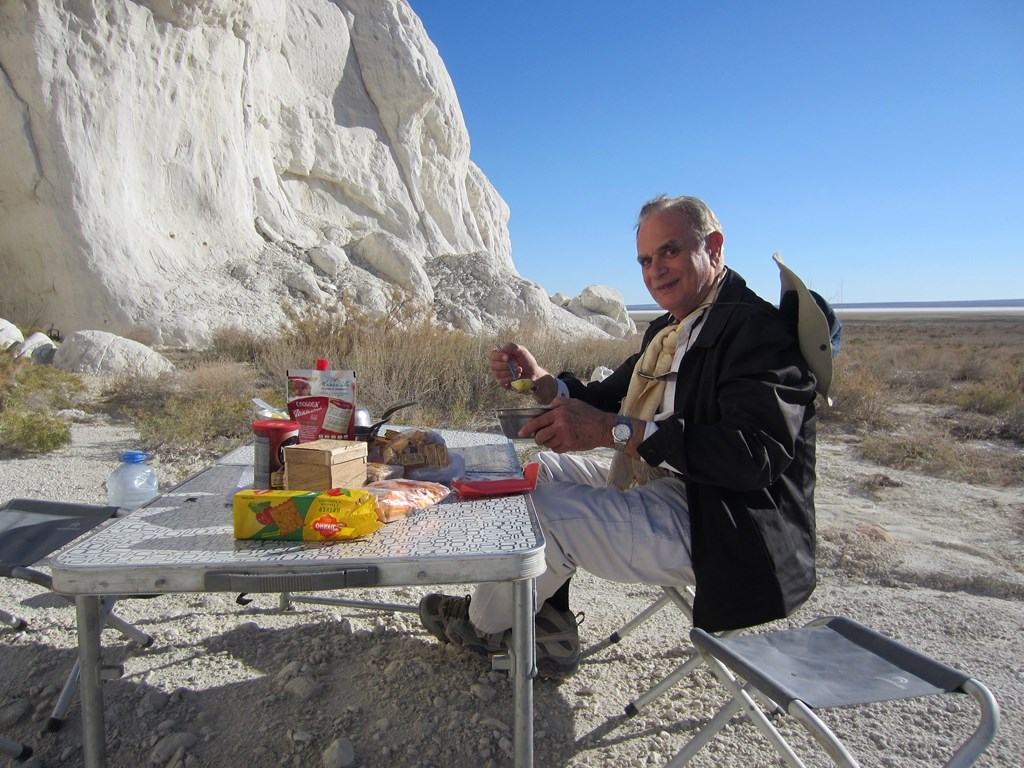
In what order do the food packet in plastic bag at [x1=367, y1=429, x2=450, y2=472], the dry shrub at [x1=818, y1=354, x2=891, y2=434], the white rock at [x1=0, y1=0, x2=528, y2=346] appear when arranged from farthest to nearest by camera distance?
the white rock at [x1=0, y1=0, x2=528, y2=346]
the dry shrub at [x1=818, y1=354, x2=891, y2=434]
the food packet in plastic bag at [x1=367, y1=429, x2=450, y2=472]

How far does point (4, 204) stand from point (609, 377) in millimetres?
12625

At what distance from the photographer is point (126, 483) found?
2.54 metres

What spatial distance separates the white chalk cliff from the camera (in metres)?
11.1

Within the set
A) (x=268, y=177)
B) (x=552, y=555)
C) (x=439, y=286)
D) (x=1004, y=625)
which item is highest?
(x=268, y=177)

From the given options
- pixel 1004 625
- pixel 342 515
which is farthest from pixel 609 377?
pixel 1004 625

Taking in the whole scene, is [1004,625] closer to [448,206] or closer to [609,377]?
[609,377]

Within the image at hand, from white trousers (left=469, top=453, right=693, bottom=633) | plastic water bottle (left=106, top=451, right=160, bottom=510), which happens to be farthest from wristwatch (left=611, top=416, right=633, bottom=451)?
plastic water bottle (left=106, top=451, right=160, bottom=510)

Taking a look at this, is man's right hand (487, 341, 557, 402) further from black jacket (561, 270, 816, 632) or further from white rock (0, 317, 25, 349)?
white rock (0, 317, 25, 349)

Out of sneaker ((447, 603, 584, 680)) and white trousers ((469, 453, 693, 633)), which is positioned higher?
white trousers ((469, 453, 693, 633))

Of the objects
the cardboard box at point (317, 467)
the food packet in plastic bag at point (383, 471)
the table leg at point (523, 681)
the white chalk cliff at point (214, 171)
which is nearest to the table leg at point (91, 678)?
the cardboard box at point (317, 467)

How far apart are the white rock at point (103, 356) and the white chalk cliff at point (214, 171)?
2.26 meters

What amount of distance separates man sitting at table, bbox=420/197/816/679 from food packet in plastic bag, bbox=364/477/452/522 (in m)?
0.30

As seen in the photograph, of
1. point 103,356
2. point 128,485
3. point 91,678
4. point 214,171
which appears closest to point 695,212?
point 91,678

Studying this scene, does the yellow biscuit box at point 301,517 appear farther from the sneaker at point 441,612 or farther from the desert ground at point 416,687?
the sneaker at point 441,612
